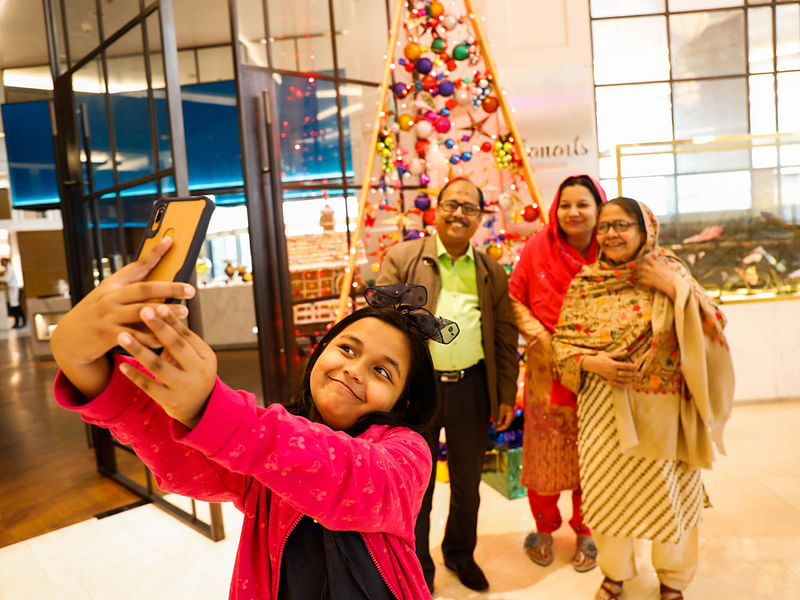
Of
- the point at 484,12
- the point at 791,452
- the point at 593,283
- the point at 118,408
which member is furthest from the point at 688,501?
the point at 484,12

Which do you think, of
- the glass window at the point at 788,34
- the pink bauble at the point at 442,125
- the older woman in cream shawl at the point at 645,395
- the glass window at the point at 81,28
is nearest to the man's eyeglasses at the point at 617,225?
the older woman in cream shawl at the point at 645,395

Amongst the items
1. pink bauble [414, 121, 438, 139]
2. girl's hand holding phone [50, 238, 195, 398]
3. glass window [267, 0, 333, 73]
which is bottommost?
girl's hand holding phone [50, 238, 195, 398]

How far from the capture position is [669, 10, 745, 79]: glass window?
5.22 metres

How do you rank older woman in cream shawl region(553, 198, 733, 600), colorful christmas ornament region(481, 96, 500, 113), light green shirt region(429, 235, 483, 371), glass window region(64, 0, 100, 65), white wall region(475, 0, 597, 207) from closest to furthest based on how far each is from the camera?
older woman in cream shawl region(553, 198, 733, 600) < light green shirt region(429, 235, 483, 371) < glass window region(64, 0, 100, 65) < colorful christmas ornament region(481, 96, 500, 113) < white wall region(475, 0, 597, 207)

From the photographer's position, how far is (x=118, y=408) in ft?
2.32

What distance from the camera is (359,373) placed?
904 millimetres

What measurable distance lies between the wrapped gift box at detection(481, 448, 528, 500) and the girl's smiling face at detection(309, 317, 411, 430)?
2276mm

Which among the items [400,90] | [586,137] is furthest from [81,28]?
[586,137]

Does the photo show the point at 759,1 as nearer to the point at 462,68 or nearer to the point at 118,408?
the point at 462,68

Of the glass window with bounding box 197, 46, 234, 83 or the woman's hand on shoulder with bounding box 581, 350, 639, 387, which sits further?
the glass window with bounding box 197, 46, 234, 83

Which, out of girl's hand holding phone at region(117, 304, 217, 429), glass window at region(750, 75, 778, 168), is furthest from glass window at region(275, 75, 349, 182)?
glass window at region(750, 75, 778, 168)

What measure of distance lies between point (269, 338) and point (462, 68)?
2.43 m

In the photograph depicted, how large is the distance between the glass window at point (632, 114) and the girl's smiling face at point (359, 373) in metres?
4.73

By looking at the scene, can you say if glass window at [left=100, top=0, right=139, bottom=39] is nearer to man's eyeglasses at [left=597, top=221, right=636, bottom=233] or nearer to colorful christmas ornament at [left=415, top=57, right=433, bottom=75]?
colorful christmas ornament at [left=415, top=57, right=433, bottom=75]
